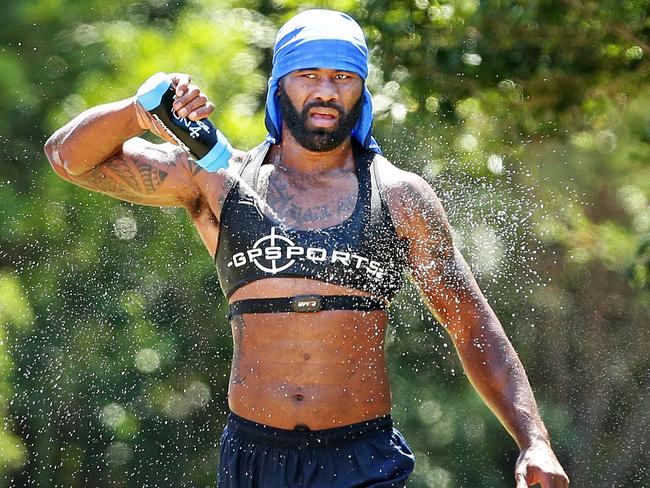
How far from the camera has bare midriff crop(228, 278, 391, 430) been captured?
146 inches

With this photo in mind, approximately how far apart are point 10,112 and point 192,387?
68.4 inches

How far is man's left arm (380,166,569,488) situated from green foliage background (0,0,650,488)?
2542 mm

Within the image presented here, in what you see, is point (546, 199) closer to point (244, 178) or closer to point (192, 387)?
point (192, 387)

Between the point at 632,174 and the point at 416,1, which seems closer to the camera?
the point at 416,1

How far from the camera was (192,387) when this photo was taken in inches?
302

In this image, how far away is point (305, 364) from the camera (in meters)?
3.73

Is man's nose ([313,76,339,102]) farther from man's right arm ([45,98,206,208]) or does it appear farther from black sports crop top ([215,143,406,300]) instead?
man's right arm ([45,98,206,208])

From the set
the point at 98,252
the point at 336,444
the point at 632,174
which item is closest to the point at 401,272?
the point at 336,444

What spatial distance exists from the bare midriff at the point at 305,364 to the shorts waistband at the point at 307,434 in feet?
0.05

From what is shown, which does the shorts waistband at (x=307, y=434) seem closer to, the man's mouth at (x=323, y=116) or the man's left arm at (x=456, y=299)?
the man's left arm at (x=456, y=299)

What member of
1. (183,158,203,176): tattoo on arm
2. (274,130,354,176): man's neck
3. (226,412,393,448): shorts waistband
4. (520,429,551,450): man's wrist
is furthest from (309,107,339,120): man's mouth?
(520,429,551,450): man's wrist

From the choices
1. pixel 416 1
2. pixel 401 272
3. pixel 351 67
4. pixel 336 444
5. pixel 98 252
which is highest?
pixel 351 67

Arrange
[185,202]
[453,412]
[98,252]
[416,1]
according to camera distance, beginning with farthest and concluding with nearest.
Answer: [453,412] < [98,252] < [416,1] < [185,202]

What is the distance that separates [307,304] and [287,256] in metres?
0.14
